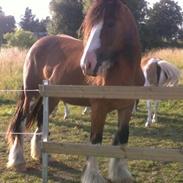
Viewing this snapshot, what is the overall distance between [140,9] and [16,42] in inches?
392

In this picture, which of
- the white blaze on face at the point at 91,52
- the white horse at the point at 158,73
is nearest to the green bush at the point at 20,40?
the white horse at the point at 158,73

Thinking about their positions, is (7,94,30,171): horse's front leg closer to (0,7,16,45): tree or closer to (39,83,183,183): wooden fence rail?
(39,83,183,183): wooden fence rail

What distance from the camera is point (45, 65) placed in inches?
255

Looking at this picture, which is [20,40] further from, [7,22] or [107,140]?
[7,22]

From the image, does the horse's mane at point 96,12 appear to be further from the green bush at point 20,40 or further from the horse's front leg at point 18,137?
the green bush at point 20,40

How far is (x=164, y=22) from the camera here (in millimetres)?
38625

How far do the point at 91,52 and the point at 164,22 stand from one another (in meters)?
35.5

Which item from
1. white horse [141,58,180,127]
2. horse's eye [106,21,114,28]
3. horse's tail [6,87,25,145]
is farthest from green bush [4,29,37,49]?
horse's eye [106,21,114,28]

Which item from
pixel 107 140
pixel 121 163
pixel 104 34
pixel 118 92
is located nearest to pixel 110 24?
pixel 104 34

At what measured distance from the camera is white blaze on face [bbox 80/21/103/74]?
4.23 m

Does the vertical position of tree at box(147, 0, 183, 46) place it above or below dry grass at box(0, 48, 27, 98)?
above

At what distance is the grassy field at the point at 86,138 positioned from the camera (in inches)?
220

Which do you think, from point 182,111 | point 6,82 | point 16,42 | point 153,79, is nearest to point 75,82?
point 153,79

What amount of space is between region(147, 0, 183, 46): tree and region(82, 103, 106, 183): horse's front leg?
2985cm
